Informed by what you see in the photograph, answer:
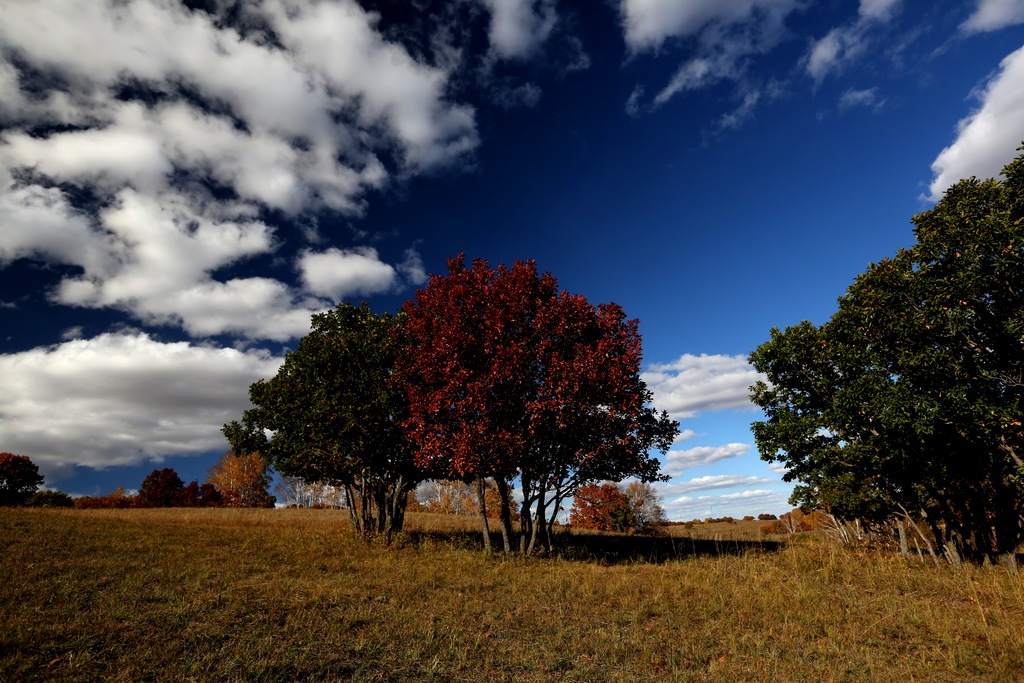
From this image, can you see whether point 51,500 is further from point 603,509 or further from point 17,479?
point 603,509

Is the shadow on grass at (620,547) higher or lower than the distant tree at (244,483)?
lower

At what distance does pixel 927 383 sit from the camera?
15.6 metres

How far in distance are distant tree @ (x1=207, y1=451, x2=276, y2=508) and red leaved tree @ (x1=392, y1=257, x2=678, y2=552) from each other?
210 ft

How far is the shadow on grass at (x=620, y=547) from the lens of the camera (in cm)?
2095

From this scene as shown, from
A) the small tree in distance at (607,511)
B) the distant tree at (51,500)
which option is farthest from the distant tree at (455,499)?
the distant tree at (51,500)

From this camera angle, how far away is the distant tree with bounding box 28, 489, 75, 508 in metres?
49.0

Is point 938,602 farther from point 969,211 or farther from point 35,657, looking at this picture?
point 35,657

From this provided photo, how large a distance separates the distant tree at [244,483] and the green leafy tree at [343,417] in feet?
178

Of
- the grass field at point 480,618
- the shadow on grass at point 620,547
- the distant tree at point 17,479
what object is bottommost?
the grass field at point 480,618

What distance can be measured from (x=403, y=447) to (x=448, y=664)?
1464 centimetres

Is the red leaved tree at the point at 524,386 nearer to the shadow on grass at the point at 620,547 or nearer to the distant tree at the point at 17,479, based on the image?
the shadow on grass at the point at 620,547

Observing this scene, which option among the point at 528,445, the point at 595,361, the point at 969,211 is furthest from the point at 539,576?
the point at 969,211

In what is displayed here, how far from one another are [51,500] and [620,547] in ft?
205

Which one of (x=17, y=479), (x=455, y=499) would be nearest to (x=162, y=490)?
(x=17, y=479)
